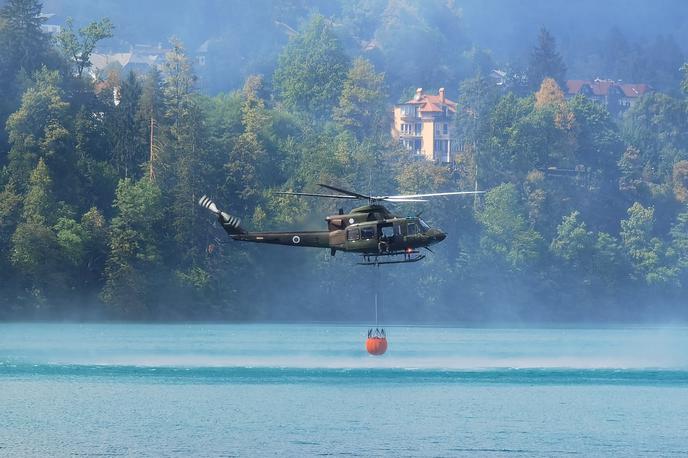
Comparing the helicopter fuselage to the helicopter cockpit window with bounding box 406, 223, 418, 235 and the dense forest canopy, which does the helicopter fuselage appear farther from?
the dense forest canopy

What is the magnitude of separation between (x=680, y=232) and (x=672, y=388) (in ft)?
307

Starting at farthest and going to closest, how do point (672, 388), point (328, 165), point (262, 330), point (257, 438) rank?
point (328, 165) → point (262, 330) → point (672, 388) → point (257, 438)

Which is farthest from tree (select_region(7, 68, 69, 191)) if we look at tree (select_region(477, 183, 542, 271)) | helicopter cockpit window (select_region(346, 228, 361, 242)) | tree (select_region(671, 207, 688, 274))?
helicopter cockpit window (select_region(346, 228, 361, 242))

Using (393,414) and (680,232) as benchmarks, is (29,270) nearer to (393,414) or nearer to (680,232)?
(393,414)

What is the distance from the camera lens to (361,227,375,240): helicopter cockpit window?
243 feet

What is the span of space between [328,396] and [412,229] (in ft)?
48.2

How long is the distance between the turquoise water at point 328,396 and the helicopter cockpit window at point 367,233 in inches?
331

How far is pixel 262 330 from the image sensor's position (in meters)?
136

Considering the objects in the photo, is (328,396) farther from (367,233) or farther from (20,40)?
(20,40)

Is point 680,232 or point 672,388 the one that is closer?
point 672,388

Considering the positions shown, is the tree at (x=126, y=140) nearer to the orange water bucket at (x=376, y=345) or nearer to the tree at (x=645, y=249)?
the tree at (x=645, y=249)

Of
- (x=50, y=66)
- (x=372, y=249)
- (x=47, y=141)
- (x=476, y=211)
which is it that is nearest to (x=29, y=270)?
(x=47, y=141)

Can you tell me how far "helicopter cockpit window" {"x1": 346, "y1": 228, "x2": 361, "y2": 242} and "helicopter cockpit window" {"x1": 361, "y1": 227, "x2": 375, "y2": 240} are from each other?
0.19 m

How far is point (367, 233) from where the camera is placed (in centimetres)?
7425
